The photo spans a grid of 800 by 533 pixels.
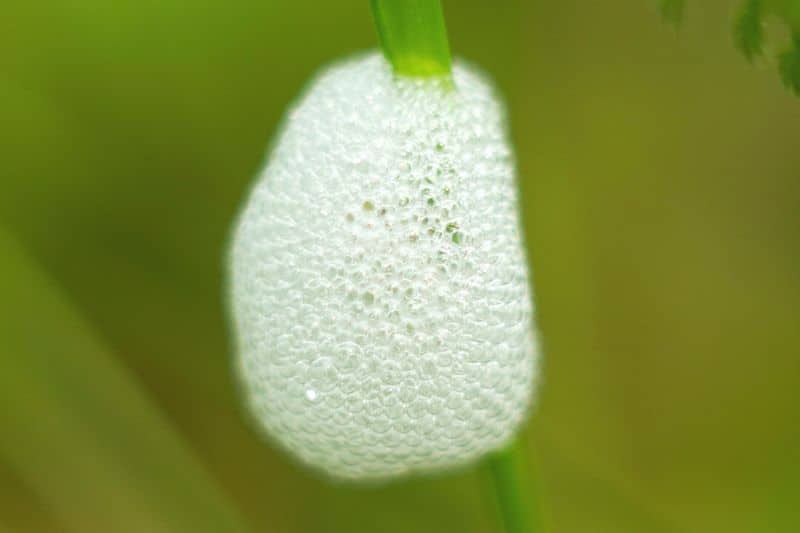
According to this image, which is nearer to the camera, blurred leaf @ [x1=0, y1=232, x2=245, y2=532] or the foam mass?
the foam mass

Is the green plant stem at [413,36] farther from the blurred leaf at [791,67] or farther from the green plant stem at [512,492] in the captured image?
the green plant stem at [512,492]

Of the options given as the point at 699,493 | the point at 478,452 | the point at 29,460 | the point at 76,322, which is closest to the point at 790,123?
the point at 699,493

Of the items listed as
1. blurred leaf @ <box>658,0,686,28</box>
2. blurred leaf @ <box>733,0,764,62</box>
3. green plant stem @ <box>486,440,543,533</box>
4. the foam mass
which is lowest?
green plant stem @ <box>486,440,543,533</box>

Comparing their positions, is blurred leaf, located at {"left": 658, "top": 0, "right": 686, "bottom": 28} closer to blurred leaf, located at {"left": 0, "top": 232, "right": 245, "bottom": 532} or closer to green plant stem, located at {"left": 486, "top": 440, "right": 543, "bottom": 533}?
green plant stem, located at {"left": 486, "top": 440, "right": 543, "bottom": 533}

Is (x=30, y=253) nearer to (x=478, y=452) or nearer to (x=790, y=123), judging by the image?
(x=478, y=452)

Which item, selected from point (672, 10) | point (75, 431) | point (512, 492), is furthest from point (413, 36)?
point (75, 431)

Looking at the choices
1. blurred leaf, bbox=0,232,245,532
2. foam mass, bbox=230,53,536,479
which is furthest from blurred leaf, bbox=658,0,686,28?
blurred leaf, bbox=0,232,245,532
